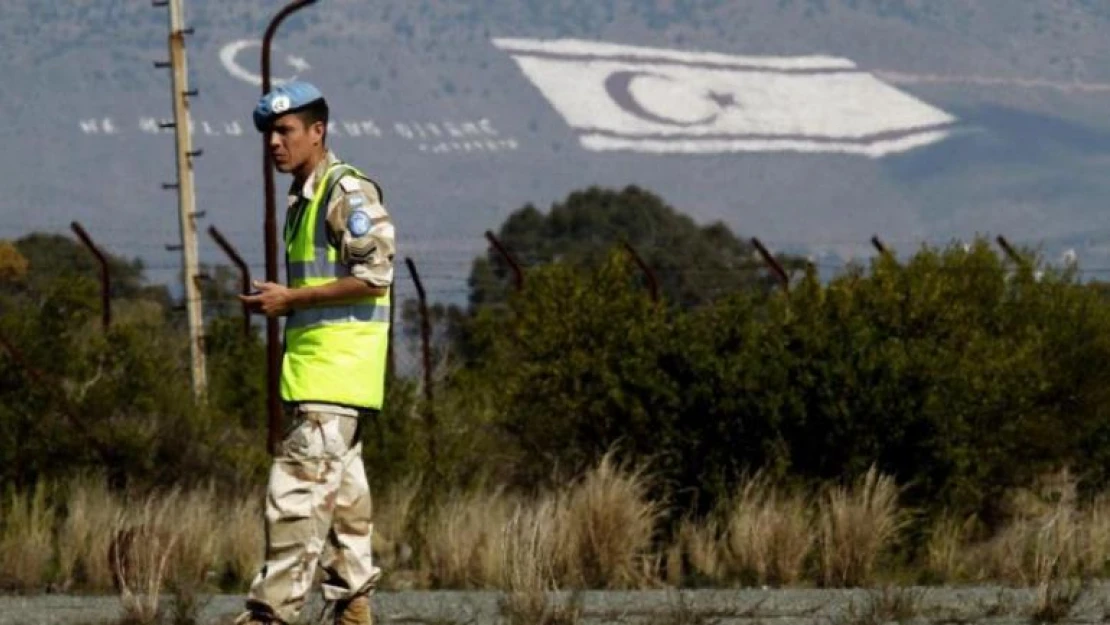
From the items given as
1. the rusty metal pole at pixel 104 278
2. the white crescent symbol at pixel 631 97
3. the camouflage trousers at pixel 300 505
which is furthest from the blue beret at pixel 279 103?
the white crescent symbol at pixel 631 97

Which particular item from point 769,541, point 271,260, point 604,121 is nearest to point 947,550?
point 769,541

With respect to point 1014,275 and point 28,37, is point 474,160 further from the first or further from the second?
point 1014,275

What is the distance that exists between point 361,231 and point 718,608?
13.1ft

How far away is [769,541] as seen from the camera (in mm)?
18969

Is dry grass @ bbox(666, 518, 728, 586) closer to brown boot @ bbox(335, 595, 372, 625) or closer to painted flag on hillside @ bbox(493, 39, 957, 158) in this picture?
brown boot @ bbox(335, 595, 372, 625)

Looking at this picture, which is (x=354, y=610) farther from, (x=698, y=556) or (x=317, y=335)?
(x=698, y=556)

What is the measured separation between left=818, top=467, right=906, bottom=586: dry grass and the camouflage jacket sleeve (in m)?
6.59

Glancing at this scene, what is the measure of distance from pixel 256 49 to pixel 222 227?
2093cm

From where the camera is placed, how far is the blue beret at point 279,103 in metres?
12.2

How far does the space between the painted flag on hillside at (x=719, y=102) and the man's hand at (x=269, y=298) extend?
103039mm

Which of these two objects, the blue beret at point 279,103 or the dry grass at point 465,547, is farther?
the dry grass at point 465,547

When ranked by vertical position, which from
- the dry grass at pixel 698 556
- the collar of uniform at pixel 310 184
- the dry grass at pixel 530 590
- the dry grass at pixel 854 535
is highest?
the collar of uniform at pixel 310 184

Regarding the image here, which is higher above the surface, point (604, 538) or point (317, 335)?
point (317, 335)

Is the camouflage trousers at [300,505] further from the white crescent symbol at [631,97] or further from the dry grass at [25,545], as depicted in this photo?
the white crescent symbol at [631,97]
